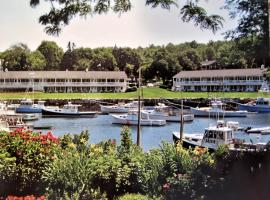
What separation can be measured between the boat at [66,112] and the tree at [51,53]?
0.97 meters

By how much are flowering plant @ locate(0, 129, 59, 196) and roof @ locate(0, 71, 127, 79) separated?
Result: 23.9 inches

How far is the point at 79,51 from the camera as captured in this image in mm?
3756

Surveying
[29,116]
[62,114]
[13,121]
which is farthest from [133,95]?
[62,114]

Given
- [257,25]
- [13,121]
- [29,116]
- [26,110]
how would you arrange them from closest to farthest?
[257,25]
[13,121]
[26,110]
[29,116]

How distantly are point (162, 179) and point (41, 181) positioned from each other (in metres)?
1.00

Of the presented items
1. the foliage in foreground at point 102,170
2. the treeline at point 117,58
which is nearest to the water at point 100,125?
the foliage in foreground at point 102,170

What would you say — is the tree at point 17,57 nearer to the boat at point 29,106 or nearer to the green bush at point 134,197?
the boat at point 29,106

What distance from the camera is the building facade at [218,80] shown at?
3.61m

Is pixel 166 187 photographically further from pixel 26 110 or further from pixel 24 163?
pixel 26 110

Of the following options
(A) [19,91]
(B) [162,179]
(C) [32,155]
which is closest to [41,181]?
(C) [32,155]

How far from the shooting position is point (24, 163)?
13.3 feet

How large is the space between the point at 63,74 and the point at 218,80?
1.18 meters


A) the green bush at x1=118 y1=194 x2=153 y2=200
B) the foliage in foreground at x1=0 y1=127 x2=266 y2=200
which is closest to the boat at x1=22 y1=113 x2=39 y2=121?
the foliage in foreground at x1=0 y1=127 x2=266 y2=200

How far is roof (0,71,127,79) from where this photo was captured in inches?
147
